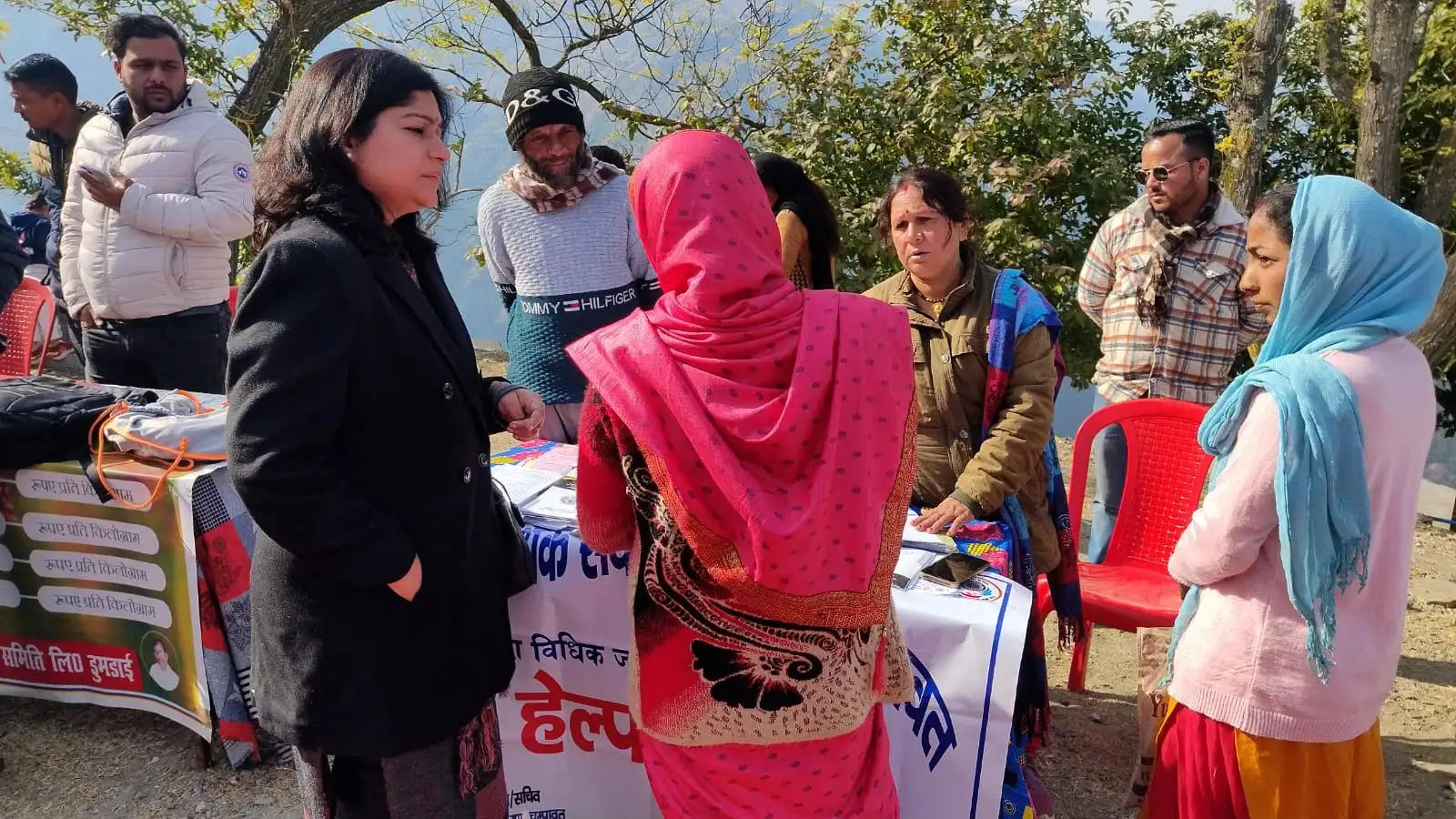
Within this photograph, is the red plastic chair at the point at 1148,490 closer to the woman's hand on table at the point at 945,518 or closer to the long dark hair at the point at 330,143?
the woman's hand on table at the point at 945,518

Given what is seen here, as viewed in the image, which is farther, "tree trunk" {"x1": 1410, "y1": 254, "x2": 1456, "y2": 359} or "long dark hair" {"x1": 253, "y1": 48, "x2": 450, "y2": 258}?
"tree trunk" {"x1": 1410, "y1": 254, "x2": 1456, "y2": 359}

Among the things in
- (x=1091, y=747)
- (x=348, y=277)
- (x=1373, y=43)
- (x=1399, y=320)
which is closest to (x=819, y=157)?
(x=1373, y=43)

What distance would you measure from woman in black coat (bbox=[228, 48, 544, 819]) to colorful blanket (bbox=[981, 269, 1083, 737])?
1.25m

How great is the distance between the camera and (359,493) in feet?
4.55

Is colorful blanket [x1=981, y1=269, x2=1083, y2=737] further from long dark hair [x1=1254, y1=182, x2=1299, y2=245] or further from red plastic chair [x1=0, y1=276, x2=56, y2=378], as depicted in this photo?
red plastic chair [x1=0, y1=276, x2=56, y2=378]

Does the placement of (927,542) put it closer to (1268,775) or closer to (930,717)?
(930,717)

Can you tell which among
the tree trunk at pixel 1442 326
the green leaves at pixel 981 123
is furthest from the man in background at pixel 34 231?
the tree trunk at pixel 1442 326

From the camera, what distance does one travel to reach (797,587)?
132 cm

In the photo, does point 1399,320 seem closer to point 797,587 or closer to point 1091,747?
point 797,587

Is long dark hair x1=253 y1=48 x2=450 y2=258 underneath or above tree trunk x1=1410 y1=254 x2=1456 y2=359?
above

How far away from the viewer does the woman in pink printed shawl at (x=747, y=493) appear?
50.3 inches

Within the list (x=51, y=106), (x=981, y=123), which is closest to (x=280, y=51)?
(x=51, y=106)

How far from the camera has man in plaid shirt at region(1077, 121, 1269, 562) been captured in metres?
3.27

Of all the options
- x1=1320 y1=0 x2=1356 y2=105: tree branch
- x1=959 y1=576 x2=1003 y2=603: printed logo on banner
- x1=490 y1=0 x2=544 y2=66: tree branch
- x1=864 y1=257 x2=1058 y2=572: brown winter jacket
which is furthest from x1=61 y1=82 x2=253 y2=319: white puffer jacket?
x1=1320 y1=0 x2=1356 y2=105: tree branch
